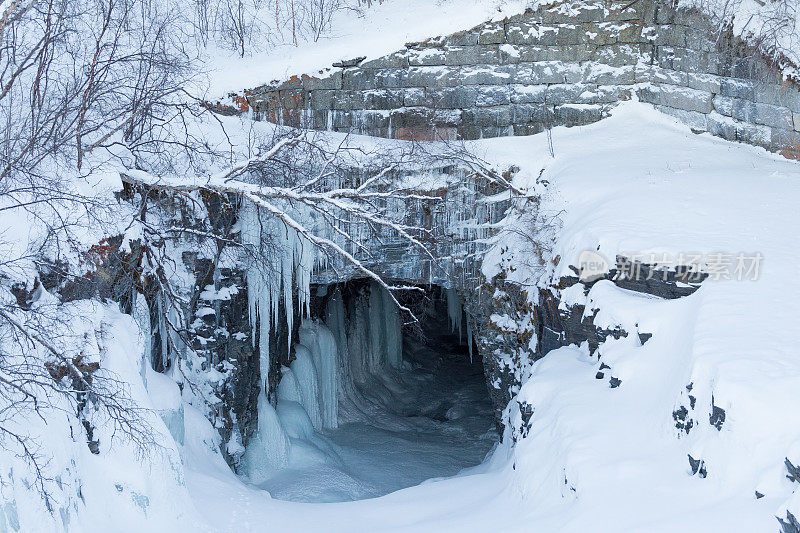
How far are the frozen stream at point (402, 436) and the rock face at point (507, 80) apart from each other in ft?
14.5

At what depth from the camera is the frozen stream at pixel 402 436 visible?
9.36 m

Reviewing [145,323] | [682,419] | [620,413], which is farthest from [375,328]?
[682,419]

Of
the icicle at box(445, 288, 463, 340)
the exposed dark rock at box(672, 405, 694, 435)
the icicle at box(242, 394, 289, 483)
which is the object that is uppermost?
Result: the exposed dark rock at box(672, 405, 694, 435)

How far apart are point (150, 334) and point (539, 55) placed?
6149 millimetres

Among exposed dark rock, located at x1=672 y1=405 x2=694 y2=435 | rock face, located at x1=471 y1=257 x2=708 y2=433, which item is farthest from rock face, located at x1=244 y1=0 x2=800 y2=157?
exposed dark rock, located at x1=672 y1=405 x2=694 y2=435

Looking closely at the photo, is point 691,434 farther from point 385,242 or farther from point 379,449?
Result: point 379,449

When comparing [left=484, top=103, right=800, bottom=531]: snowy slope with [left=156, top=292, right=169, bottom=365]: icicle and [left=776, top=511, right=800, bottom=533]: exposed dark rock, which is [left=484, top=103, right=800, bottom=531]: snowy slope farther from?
[left=156, top=292, right=169, bottom=365]: icicle

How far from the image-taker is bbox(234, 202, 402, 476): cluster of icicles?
9492 millimetres

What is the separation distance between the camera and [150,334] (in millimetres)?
8430

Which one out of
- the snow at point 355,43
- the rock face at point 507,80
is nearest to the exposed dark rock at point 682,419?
the rock face at point 507,80

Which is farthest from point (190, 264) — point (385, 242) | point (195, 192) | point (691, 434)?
point (691, 434)

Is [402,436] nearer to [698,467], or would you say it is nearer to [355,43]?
[355,43]

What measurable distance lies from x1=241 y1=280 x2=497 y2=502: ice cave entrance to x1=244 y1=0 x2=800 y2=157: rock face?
9.46 feet

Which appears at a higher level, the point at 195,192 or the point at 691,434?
the point at 195,192
